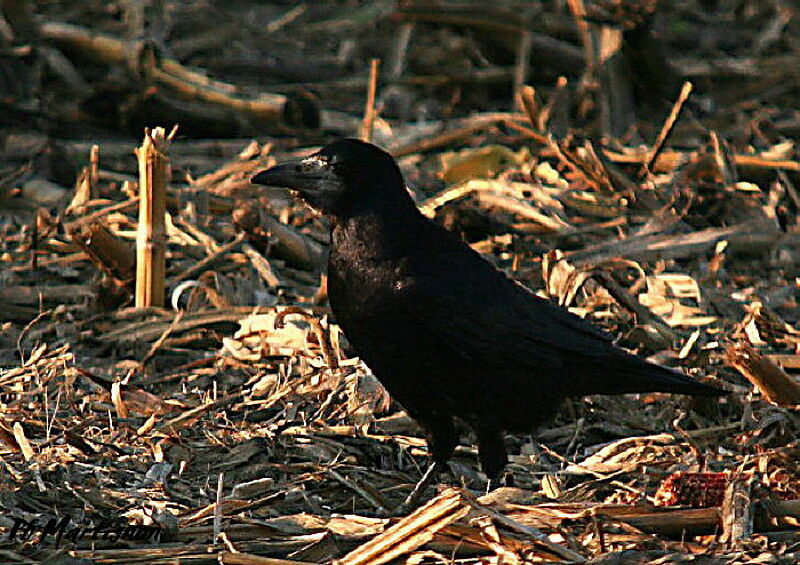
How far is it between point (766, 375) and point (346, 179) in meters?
1.63

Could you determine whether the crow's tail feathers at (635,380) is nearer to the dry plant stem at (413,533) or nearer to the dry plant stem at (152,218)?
the dry plant stem at (413,533)

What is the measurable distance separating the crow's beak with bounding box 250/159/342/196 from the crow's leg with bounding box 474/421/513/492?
0.99 meters

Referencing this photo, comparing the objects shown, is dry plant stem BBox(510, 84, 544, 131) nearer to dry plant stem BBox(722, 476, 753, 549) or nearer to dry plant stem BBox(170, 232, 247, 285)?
dry plant stem BBox(170, 232, 247, 285)

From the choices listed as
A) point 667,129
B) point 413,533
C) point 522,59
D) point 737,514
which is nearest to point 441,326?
point 413,533

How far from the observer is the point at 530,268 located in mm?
6840

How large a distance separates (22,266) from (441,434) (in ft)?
8.47

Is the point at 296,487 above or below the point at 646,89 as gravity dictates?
below

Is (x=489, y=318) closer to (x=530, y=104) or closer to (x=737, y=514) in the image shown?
(x=737, y=514)

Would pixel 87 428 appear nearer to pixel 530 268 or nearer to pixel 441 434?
pixel 441 434

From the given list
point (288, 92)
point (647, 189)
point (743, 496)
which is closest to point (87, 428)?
point (743, 496)

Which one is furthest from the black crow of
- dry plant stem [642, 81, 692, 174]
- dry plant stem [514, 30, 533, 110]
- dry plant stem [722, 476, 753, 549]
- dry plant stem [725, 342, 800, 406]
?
dry plant stem [514, 30, 533, 110]

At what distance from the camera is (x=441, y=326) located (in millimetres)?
4844

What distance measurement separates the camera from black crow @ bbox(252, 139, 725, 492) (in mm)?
4809

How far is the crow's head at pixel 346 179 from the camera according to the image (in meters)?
5.08
